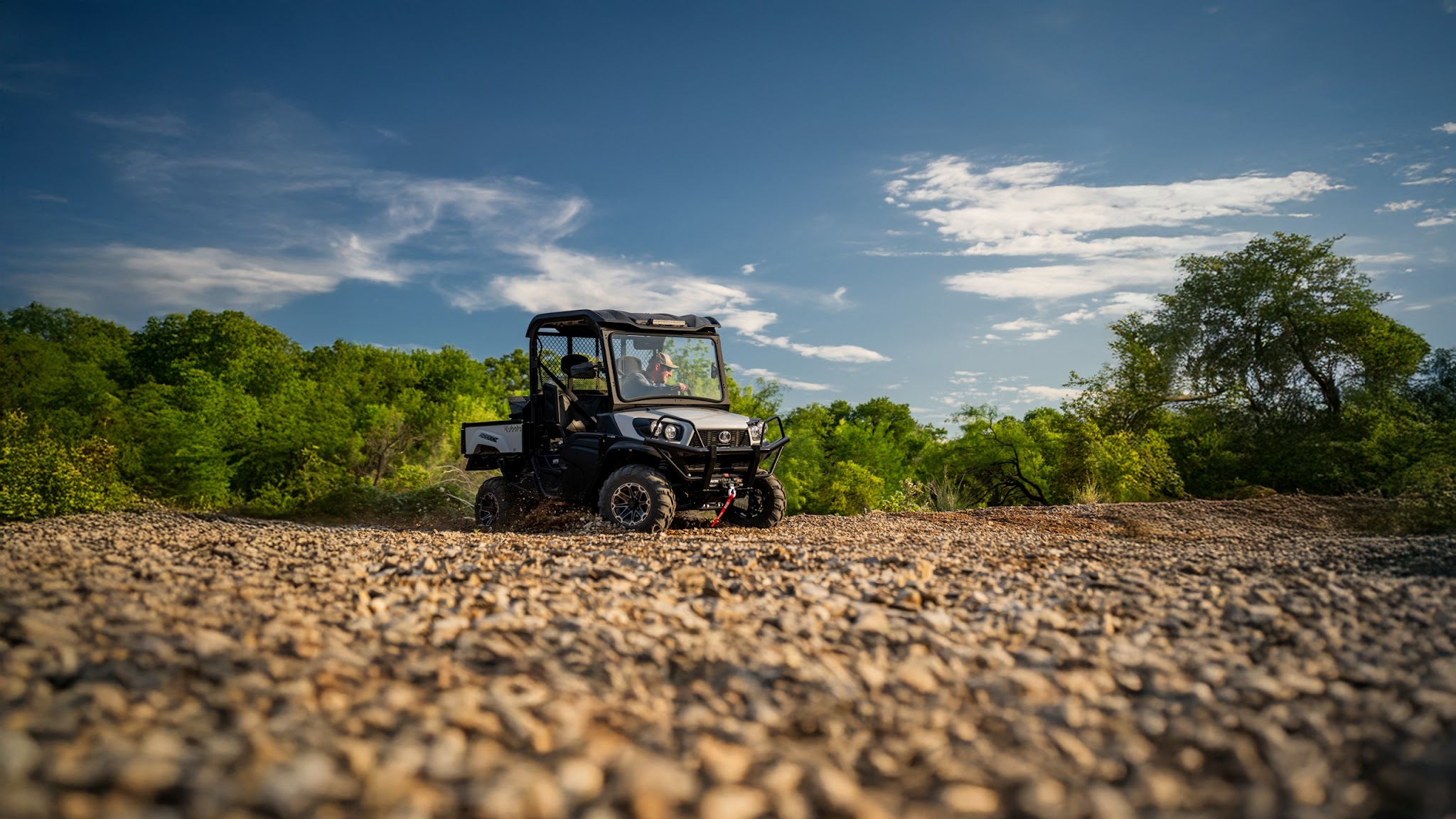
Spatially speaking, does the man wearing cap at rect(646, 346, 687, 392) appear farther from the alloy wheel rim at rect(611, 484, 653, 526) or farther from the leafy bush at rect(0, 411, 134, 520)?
the leafy bush at rect(0, 411, 134, 520)

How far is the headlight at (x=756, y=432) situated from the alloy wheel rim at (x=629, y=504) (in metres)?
1.58

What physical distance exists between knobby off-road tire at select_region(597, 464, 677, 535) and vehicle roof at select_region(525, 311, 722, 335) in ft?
6.19

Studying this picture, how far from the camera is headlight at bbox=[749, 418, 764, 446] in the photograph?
33.4ft

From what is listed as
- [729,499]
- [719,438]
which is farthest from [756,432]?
[729,499]

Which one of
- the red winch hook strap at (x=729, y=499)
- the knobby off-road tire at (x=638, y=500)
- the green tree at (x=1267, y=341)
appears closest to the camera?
the knobby off-road tire at (x=638, y=500)

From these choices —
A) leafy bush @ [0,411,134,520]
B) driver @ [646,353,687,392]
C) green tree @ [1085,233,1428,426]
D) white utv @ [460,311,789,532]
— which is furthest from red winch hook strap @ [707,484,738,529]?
green tree @ [1085,233,1428,426]

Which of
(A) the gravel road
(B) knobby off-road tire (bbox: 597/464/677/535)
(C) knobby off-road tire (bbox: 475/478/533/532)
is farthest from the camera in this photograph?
(C) knobby off-road tire (bbox: 475/478/533/532)

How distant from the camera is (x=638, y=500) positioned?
9.66 metres

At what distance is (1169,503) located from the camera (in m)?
15.1

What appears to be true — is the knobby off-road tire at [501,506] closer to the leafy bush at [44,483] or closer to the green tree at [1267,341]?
the leafy bush at [44,483]

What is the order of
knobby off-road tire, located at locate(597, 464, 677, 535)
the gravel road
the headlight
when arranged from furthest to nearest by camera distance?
the headlight, knobby off-road tire, located at locate(597, 464, 677, 535), the gravel road

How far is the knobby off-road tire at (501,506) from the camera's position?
487 inches

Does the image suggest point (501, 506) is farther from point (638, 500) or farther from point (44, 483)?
point (44, 483)

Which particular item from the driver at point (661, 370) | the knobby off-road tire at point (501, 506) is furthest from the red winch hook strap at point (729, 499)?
the knobby off-road tire at point (501, 506)
